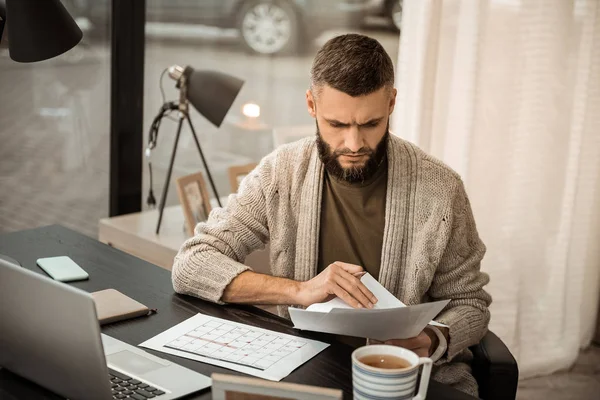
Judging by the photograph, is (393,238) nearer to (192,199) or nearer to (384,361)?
(384,361)

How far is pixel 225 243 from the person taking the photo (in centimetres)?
186

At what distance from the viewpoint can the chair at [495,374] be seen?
173 centimetres

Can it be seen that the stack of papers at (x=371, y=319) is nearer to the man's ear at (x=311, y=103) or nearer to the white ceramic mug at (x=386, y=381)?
the white ceramic mug at (x=386, y=381)

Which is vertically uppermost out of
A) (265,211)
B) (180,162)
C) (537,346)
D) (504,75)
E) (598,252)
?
(504,75)

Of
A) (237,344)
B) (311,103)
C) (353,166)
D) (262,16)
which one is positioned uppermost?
(262,16)

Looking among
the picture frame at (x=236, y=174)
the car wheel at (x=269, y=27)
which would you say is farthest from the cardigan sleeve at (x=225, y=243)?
the car wheel at (x=269, y=27)

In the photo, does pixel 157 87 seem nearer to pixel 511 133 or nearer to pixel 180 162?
pixel 180 162

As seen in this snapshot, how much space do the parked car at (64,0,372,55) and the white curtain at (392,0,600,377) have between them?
29.5 inches

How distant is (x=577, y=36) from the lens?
9.97 feet

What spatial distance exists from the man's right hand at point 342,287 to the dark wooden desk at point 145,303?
0.08 m

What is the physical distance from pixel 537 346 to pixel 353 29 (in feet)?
5.25

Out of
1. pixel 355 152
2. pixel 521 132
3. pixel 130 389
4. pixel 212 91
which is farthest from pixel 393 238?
pixel 521 132

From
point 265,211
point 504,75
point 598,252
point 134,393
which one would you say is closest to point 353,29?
point 504,75

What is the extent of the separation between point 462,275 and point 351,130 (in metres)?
0.42
